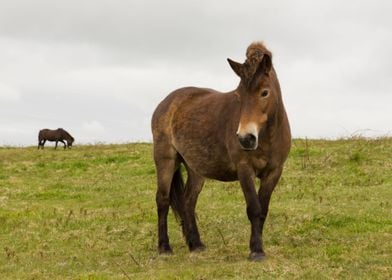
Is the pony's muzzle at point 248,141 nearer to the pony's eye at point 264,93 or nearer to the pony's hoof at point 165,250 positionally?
the pony's eye at point 264,93

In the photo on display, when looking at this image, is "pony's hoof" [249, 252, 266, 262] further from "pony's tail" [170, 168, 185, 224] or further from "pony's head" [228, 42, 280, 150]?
"pony's tail" [170, 168, 185, 224]

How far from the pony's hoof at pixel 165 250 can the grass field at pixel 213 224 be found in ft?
0.68

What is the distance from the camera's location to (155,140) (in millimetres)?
10148

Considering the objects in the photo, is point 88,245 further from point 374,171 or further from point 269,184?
point 374,171

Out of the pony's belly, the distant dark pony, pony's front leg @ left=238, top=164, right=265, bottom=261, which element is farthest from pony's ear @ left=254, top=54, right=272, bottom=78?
the distant dark pony

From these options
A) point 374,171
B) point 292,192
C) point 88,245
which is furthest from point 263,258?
point 374,171

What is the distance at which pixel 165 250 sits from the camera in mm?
9664

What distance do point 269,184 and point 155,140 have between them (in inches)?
108

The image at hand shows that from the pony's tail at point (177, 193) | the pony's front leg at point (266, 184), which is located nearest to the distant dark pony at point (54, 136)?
the pony's tail at point (177, 193)

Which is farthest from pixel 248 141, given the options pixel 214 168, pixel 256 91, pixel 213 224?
pixel 213 224

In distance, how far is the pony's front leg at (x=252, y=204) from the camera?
7.86m

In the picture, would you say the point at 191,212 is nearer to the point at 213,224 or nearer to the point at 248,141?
the point at 213,224

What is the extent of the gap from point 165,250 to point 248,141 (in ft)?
11.1

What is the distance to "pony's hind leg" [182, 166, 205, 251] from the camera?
9597mm
